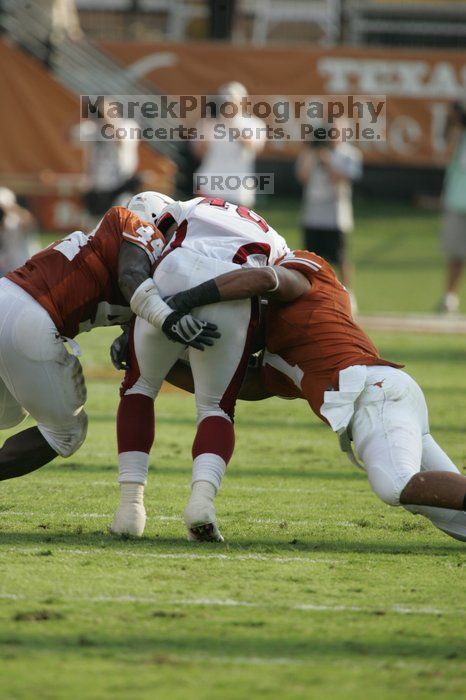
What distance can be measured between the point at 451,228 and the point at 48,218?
8.67 metres

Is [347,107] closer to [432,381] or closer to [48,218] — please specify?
[48,218]

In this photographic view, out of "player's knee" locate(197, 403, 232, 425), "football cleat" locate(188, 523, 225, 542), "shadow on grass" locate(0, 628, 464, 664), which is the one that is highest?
"player's knee" locate(197, 403, 232, 425)

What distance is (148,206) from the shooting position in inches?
231

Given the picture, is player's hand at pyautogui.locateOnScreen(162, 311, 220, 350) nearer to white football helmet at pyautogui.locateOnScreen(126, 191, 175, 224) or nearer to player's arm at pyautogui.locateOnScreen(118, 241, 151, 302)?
player's arm at pyautogui.locateOnScreen(118, 241, 151, 302)

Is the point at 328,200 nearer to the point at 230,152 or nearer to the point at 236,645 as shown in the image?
the point at 230,152

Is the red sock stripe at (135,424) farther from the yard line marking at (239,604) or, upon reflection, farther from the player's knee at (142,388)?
the yard line marking at (239,604)

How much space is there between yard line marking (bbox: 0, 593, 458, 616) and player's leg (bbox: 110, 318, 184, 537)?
966 millimetres

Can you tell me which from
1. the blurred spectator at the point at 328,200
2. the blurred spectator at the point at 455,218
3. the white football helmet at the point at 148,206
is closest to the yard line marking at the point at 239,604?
the white football helmet at the point at 148,206

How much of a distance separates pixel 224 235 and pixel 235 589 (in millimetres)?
1610

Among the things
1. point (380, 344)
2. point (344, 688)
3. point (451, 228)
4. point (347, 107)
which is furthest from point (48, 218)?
point (344, 688)

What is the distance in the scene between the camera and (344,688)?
3.54 metres

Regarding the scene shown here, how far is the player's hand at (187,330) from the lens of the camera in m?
5.12

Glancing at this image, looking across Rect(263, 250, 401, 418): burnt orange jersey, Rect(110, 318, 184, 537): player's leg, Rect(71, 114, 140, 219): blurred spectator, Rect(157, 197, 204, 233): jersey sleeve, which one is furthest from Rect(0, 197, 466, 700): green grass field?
Rect(71, 114, 140, 219): blurred spectator

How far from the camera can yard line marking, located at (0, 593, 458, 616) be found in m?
4.29
